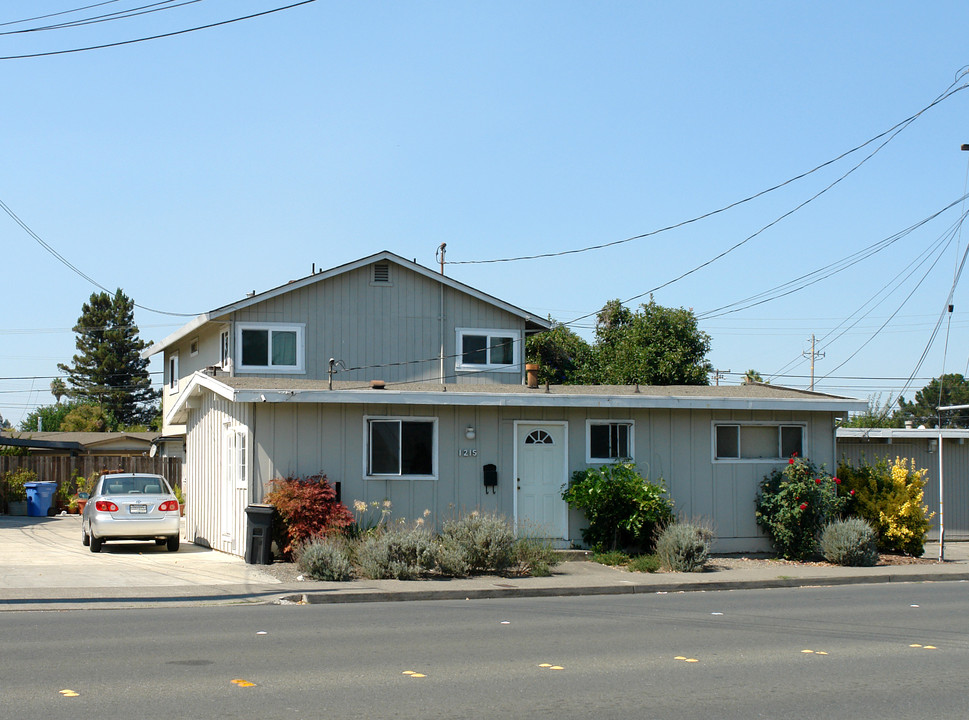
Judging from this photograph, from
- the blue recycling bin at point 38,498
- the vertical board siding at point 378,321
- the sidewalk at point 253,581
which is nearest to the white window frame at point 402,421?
the sidewalk at point 253,581

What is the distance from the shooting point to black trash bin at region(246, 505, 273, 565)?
17016 millimetres

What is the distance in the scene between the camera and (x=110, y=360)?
75.8 m

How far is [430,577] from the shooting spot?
53.5ft

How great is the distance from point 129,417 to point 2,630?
69.8 m

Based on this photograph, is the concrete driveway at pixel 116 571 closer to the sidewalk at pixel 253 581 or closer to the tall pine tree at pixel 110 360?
the sidewalk at pixel 253 581

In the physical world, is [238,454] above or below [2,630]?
above

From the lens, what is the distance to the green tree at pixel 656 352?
4597cm

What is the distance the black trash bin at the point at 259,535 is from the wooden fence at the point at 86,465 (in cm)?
1763

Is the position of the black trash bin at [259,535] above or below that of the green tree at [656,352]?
below

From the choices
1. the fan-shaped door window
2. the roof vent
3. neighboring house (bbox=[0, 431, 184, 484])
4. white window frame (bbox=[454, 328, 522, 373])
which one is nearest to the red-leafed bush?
the fan-shaped door window

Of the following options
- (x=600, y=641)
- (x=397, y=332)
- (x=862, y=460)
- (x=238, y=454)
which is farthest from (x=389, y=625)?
(x=397, y=332)

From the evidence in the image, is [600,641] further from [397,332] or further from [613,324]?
[613,324]

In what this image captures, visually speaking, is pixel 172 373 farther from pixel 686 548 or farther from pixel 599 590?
pixel 599 590

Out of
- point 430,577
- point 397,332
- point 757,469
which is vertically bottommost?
point 430,577
